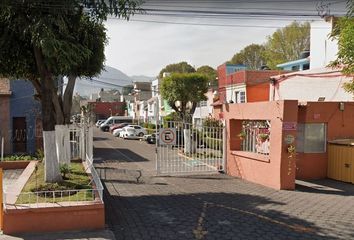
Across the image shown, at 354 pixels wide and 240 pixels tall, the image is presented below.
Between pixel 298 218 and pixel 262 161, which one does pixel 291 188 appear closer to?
pixel 262 161

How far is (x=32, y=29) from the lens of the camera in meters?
8.66

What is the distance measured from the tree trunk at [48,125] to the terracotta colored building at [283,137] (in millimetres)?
6615

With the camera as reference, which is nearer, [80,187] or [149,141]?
[80,187]

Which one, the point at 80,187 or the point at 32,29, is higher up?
the point at 32,29

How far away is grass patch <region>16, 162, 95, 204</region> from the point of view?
27.9 feet

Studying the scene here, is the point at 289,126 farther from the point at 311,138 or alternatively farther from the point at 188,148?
the point at 188,148

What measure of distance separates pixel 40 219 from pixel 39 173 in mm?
4391

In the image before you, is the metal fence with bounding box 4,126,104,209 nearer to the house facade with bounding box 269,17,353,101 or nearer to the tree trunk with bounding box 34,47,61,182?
the tree trunk with bounding box 34,47,61,182

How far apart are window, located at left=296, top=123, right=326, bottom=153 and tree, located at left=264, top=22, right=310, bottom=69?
120ft

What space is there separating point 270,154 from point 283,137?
34.3 inches

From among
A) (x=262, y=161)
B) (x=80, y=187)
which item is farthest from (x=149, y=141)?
(x=80, y=187)

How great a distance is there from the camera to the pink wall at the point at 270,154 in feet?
43.0

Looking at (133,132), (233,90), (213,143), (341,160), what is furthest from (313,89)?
(133,132)

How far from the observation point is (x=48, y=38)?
8406 mm
